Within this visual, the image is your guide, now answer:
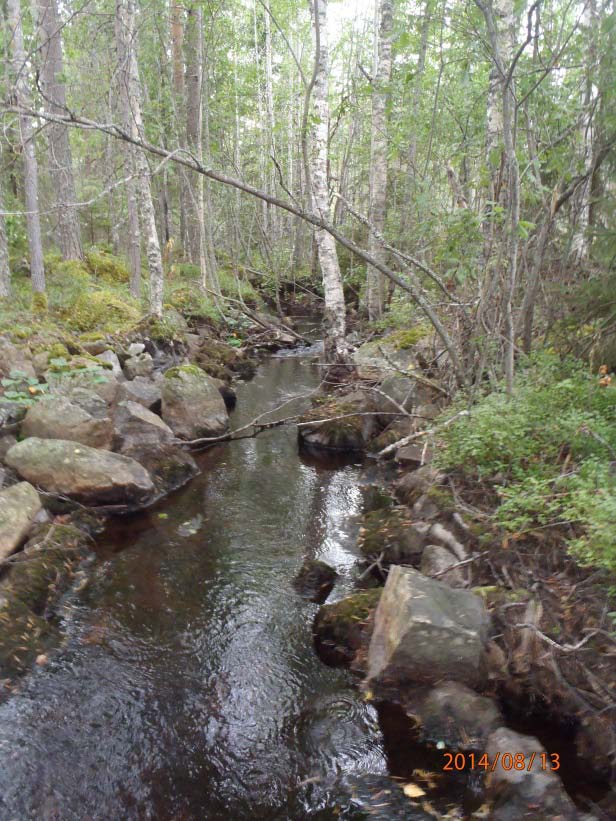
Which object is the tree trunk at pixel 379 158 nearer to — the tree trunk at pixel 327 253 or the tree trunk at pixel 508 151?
the tree trunk at pixel 327 253

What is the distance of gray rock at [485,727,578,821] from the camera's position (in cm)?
302

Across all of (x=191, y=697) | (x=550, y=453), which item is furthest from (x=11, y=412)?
(x=550, y=453)

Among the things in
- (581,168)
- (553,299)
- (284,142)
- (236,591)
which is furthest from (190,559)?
(284,142)

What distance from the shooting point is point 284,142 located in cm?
2800

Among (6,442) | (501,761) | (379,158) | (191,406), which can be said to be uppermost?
(379,158)

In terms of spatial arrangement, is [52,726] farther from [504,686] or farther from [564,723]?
[564,723]

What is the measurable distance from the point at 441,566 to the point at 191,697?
8.29 ft

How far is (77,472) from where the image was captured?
678 cm

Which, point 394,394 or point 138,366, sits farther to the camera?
point 138,366

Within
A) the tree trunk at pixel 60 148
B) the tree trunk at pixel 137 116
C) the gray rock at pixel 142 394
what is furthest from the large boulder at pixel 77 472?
Result: the tree trunk at pixel 60 148

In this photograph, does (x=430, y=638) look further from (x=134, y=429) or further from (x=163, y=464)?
(x=134, y=429)

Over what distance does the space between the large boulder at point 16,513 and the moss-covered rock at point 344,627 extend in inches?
125

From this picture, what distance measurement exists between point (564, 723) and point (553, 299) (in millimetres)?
4891

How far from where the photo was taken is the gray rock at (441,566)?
4926 mm
